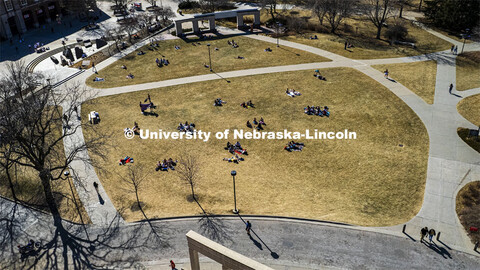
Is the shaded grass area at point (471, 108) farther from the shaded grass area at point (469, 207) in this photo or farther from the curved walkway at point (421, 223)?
the shaded grass area at point (469, 207)

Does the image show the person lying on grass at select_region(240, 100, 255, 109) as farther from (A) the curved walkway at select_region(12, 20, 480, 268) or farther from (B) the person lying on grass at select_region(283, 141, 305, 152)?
(A) the curved walkway at select_region(12, 20, 480, 268)

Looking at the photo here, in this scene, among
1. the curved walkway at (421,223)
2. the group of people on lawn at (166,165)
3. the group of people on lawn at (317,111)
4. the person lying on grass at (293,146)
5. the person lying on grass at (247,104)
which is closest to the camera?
the curved walkway at (421,223)

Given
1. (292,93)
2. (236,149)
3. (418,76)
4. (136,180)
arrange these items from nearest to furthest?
(136,180) < (236,149) < (292,93) < (418,76)

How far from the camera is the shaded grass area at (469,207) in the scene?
31.2m

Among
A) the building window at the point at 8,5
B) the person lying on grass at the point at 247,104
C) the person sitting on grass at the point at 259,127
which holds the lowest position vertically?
the person sitting on grass at the point at 259,127

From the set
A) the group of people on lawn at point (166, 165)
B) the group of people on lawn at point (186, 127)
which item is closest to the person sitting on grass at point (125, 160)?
the group of people on lawn at point (166, 165)

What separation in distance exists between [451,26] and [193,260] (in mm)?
71188

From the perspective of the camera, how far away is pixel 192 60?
64250mm

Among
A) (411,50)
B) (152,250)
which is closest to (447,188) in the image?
(152,250)

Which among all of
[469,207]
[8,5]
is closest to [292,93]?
[469,207]

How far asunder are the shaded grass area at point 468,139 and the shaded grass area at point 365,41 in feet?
75.5

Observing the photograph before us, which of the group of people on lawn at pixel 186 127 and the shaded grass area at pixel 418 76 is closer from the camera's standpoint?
the group of people on lawn at pixel 186 127

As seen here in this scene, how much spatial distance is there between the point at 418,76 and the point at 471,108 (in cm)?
997

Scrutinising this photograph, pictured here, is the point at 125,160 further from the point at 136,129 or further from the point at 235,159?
the point at 235,159
